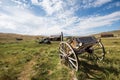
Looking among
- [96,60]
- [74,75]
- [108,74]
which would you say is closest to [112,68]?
[108,74]

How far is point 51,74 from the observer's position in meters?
9.48

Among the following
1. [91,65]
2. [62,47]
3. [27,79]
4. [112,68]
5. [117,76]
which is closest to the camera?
[117,76]

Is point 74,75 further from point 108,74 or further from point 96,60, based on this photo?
point 96,60

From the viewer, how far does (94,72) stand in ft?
31.0

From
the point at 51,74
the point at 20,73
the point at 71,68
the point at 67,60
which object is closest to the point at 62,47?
the point at 67,60

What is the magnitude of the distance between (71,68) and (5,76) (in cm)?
452

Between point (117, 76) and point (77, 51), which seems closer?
point (117, 76)

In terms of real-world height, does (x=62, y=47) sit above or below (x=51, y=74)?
above

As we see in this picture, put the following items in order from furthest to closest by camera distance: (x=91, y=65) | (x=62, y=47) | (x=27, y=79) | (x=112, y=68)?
(x=62, y=47) → (x=91, y=65) → (x=112, y=68) → (x=27, y=79)

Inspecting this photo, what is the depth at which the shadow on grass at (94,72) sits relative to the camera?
338 inches

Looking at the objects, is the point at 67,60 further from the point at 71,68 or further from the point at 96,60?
the point at 96,60

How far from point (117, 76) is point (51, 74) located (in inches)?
164

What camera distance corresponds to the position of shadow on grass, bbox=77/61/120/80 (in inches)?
338

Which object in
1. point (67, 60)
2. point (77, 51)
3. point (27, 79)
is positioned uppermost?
point (77, 51)
